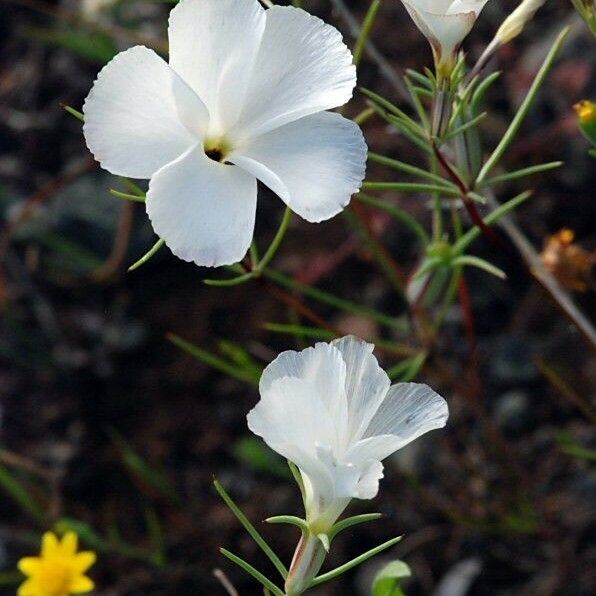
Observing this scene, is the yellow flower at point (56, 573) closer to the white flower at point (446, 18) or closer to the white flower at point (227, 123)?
the white flower at point (227, 123)

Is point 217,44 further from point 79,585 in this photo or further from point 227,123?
point 79,585

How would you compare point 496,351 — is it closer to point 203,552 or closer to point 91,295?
point 203,552

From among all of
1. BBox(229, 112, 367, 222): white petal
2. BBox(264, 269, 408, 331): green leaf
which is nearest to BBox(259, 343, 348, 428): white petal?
BBox(229, 112, 367, 222): white petal

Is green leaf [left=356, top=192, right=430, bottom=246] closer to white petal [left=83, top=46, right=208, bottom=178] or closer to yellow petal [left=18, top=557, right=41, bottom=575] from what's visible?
white petal [left=83, top=46, right=208, bottom=178]

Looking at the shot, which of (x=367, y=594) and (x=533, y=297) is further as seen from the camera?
(x=533, y=297)

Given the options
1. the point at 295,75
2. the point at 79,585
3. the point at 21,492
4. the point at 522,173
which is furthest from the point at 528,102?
the point at 21,492

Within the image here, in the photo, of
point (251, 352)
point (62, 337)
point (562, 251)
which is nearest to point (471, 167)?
point (562, 251)
